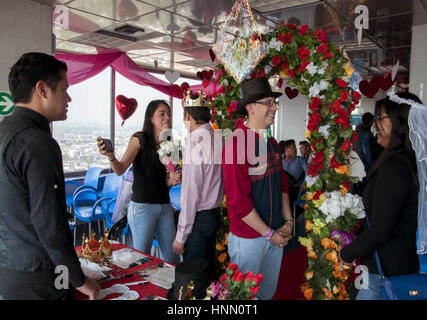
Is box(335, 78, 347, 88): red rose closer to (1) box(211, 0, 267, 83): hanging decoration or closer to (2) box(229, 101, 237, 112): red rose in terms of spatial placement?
(1) box(211, 0, 267, 83): hanging decoration

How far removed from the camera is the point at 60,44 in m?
5.37

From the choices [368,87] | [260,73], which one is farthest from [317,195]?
[368,87]

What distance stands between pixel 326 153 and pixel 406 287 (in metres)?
1.04

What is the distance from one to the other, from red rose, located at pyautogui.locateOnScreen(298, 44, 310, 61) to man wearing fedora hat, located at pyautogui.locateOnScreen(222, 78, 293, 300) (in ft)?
1.53

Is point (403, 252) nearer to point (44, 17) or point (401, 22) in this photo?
point (401, 22)

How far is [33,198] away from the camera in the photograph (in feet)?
3.55

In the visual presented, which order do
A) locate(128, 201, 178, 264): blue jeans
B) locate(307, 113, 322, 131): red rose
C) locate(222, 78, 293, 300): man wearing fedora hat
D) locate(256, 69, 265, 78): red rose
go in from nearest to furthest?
1. locate(222, 78, 293, 300): man wearing fedora hat
2. locate(307, 113, 322, 131): red rose
3. locate(128, 201, 178, 264): blue jeans
4. locate(256, 69, 265, 78): red rose

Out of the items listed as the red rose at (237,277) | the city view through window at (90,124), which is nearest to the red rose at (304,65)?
the red rose at (237,277)

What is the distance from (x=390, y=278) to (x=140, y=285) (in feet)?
3.98

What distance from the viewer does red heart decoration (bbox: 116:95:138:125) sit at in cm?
629

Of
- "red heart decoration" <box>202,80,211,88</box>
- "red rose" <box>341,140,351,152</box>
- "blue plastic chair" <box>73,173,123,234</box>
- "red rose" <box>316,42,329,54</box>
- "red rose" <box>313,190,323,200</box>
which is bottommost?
"blue plastic chair" <box>73,173,123,234</box>

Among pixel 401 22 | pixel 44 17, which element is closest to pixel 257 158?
pixel 44 17

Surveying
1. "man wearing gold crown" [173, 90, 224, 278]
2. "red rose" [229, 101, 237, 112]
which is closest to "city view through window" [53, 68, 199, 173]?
"red rose" [229, 101, 237, 112]

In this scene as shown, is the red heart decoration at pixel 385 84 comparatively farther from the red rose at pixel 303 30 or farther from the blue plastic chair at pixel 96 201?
the blue plastic chair at pixel 96 201
